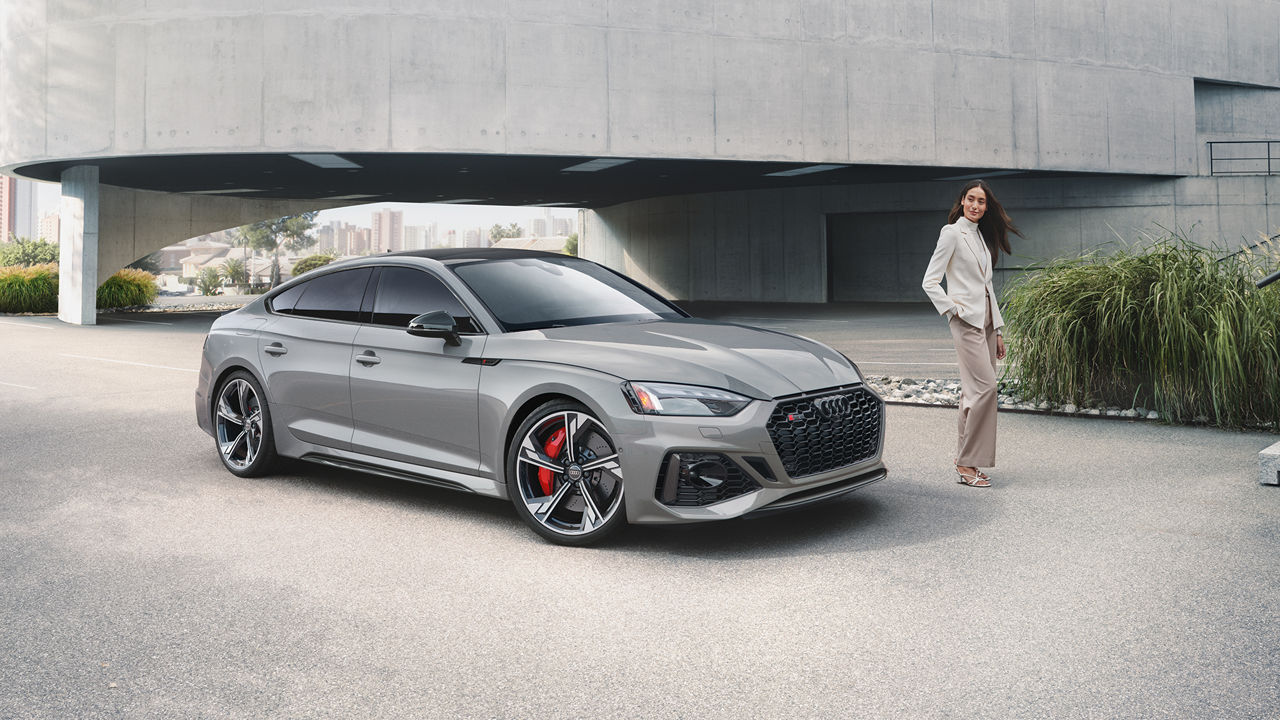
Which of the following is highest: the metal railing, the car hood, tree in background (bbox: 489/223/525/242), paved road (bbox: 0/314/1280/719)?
tree in background (bbox: 489/223/525/242)

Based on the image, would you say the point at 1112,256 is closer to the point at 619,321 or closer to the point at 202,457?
the point at 619,321

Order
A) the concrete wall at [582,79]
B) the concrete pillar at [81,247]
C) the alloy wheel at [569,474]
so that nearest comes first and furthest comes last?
the alloy wheel at [569,474] → the concrete wall at [582,79] → the concrete pillar at [81,247]

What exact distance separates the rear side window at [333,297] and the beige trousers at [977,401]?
3857 millimetres

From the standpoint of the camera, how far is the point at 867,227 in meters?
37.6

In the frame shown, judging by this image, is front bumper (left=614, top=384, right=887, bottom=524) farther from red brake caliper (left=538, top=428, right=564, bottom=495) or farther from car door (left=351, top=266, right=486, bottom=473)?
car door (left=351, top=266, right=486, bottom=473)

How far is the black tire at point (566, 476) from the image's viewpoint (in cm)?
541

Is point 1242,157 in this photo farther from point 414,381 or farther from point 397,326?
point 414,381

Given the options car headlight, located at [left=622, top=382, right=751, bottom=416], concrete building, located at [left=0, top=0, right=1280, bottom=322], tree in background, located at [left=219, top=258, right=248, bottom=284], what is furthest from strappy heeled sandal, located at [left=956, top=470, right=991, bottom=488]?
tree in background, located at [left=219, top=258, right=248, bottom=284]

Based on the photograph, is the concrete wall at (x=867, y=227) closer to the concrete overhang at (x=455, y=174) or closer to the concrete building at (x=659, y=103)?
the concrete building at (x=659, y=103)

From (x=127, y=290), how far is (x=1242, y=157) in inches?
1395

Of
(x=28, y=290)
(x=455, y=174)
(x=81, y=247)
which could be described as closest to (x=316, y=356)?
(x=455, y=174)

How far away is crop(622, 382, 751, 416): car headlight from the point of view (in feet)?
17.1

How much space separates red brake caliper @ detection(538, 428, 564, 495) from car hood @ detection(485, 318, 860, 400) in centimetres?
39

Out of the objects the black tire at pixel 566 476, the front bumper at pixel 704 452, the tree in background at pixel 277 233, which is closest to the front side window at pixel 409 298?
the black tire at pixel 566 476
